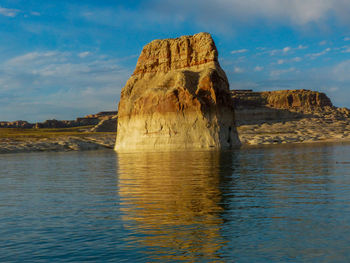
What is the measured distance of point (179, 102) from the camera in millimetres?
61594

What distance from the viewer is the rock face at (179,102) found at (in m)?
60.8

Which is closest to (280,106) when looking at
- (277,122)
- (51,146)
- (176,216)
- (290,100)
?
(290,100)

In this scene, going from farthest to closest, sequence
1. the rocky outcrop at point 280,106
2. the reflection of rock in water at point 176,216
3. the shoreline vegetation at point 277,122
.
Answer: the rocky outcrop at point 280,106, the shoreline vegetation at point 277,122, the reflection of rock in water at point 176,216

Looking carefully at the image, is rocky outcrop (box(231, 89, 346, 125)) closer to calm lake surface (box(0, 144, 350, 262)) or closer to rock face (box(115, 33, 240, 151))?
rock face (box(115, 33, 240, 151))

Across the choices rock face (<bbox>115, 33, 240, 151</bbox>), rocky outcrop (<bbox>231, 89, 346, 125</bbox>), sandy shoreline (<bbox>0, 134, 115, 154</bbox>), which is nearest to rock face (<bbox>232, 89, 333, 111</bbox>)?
rocky outcrop (<bbox>231, 89, 346, 125</bbox>)

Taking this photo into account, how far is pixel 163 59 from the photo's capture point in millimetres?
71875

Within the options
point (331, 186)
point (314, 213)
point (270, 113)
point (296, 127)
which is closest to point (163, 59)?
point (331, 186)

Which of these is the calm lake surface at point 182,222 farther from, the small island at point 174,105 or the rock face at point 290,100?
the rock face at point 290,100

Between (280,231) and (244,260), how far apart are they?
2216mm

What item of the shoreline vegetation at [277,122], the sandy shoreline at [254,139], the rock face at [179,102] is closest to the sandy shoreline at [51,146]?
the sandy shoreline at [254,139]

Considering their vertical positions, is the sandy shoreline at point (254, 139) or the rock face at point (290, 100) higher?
the rock face at point (290, 100)

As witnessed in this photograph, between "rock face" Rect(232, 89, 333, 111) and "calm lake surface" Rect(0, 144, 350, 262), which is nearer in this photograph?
"calm lake surface" Rect(0, 144, 350, 262)

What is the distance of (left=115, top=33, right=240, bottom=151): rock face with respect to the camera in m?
60.8

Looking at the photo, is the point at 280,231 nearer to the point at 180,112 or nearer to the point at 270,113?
the point at 180,112
